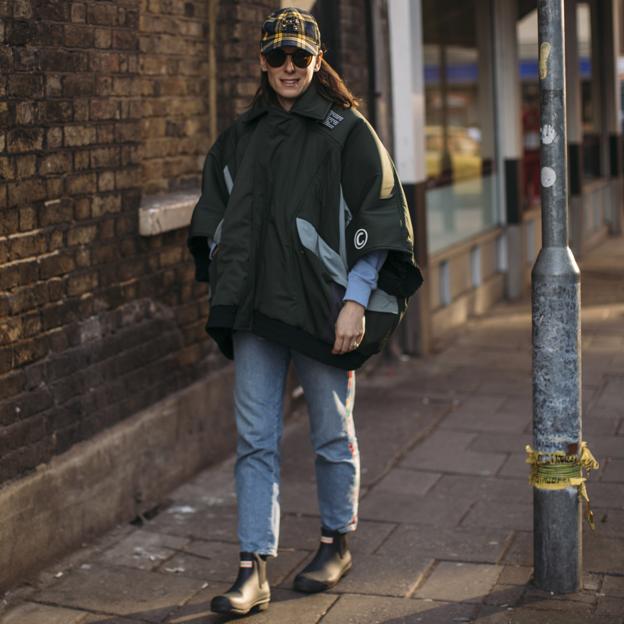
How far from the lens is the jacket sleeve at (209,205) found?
4.18 m

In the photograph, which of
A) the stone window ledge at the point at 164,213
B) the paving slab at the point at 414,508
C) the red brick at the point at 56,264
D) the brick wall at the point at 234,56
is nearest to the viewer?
the red brick at the point at 56,264

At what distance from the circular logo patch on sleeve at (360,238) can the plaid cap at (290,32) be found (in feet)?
1.94

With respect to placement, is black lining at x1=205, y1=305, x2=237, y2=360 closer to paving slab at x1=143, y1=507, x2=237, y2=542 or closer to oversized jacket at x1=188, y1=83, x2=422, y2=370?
oversized jacket at x1=188, y1=83, x2=422, y2=370

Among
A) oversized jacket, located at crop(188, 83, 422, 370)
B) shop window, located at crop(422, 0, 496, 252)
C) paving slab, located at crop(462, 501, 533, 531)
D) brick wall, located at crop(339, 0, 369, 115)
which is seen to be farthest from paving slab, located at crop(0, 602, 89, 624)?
shop window, located at crop(422, 0, 496, 252)

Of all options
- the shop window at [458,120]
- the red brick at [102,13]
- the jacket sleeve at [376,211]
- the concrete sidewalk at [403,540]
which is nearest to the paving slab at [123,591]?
the concrete sidewalk at [403,540]

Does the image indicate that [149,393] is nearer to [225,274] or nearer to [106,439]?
[106,439]

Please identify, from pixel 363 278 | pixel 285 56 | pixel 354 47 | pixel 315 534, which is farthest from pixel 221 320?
pixel 354 47

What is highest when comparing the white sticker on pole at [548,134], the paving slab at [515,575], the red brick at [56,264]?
the white sticker on pole at [548,134]

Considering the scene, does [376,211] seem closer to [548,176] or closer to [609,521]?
[548,176]

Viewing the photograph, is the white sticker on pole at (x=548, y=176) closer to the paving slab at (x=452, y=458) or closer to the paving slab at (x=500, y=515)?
the paving slab at (x=500, y=515)

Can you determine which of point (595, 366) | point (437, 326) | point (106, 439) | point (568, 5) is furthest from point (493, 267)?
point (106, 439)

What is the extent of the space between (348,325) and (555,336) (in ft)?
2.16

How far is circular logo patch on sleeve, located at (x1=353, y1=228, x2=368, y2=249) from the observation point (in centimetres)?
402

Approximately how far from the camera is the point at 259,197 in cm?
411
